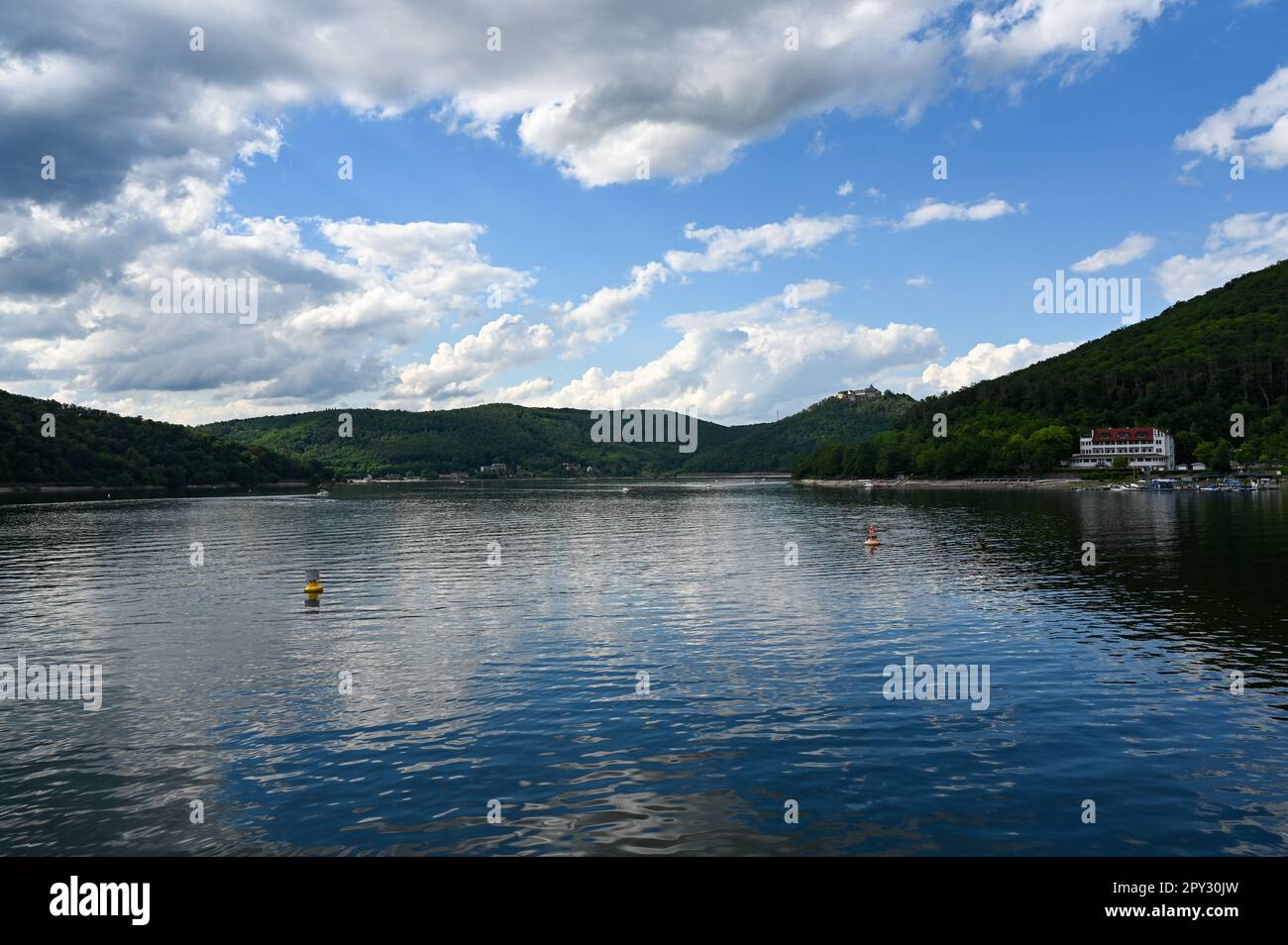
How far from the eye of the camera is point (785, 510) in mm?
150750

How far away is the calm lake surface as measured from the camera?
17531 millimetres

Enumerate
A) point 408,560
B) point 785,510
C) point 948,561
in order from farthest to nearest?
point 785,510
point 408,560
point 948,561

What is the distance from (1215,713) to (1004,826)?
12982 millimetres

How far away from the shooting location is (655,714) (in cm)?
2570

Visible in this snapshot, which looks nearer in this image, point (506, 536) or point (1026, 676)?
point (1026, 676)

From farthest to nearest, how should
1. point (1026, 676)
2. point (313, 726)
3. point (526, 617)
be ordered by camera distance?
point (526, 617) < point (1026, 676) < point (313, 726)

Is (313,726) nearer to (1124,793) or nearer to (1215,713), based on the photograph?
(1124,793)

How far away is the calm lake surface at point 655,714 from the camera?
1753 centimetres
